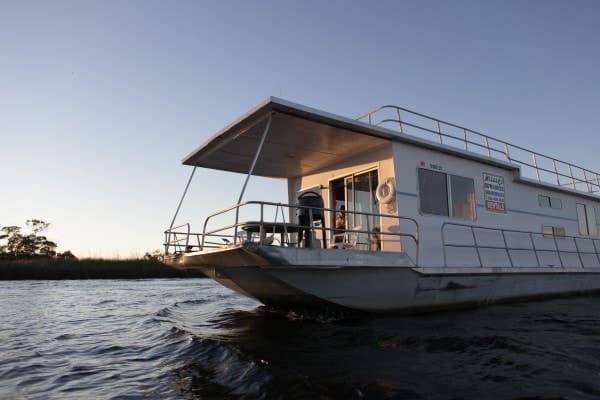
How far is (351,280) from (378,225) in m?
2.39

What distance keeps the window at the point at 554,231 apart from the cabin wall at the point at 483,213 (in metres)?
0.12

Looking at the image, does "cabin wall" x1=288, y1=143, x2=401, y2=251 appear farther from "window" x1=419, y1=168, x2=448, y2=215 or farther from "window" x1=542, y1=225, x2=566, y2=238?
"window" x1=542, y1=225, x2=566, y2=238

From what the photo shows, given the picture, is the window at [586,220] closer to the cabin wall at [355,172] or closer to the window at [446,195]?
the window at [446,195]

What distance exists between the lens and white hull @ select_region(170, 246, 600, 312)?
6508 millimetres

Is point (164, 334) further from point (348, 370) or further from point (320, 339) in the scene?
point (348, 370)

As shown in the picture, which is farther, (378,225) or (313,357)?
(378,225)

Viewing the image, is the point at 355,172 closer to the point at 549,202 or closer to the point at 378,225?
the point at 378,225

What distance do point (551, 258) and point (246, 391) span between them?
10839mm

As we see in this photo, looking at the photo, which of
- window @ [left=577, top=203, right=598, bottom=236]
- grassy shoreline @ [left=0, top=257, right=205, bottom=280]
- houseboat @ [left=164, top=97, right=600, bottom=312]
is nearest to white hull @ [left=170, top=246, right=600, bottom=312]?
houseboat @ [left=164, top=97, right=600, bottom=312]

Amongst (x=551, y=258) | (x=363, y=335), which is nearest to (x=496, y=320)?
(x=363, y=335)

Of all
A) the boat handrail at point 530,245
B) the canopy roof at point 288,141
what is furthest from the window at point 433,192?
the canopy roof at point 288,141

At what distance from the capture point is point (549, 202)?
12.5 metres

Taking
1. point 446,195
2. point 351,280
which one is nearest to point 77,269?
point 351,280

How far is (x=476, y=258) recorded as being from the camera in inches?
385
